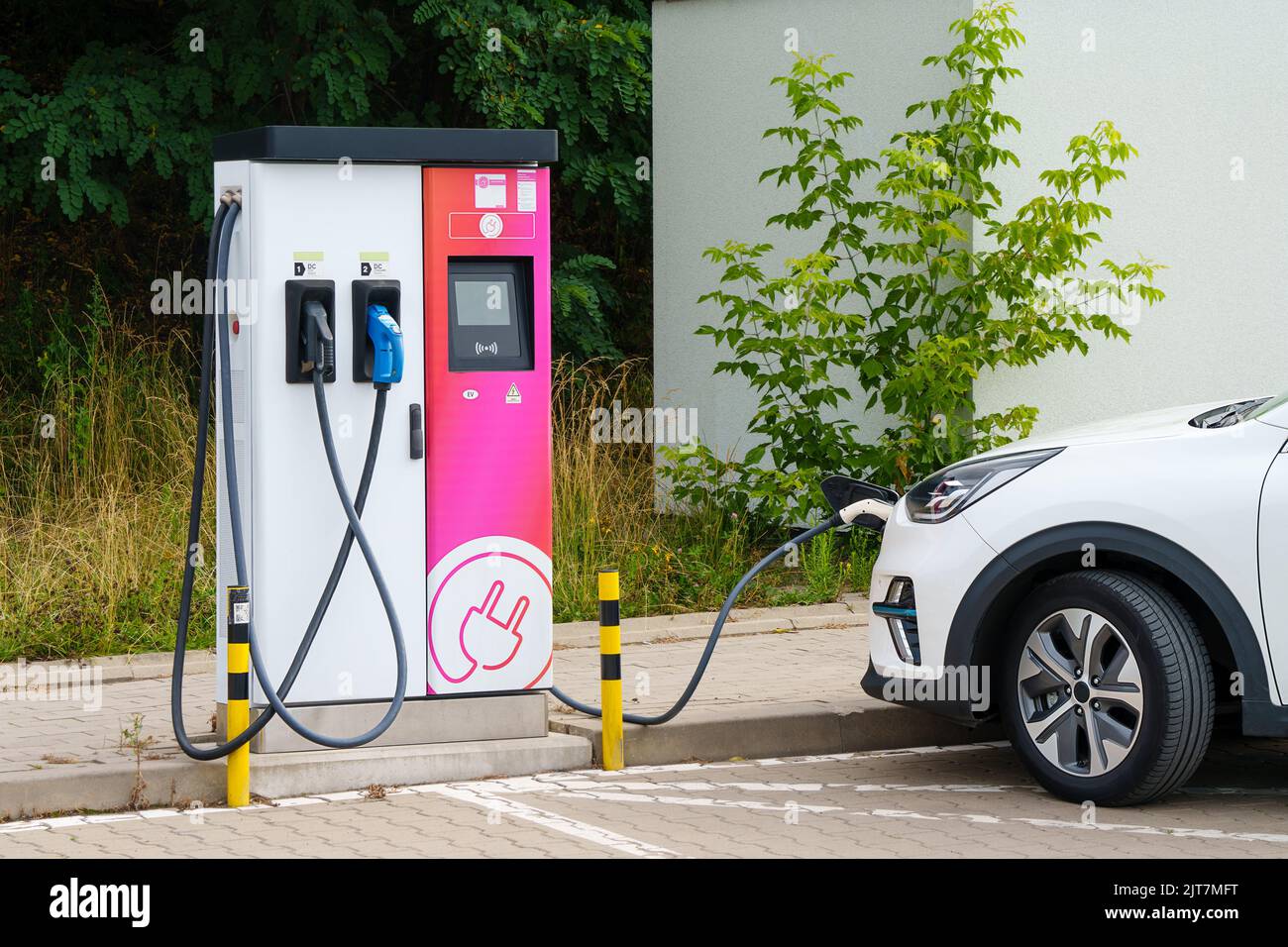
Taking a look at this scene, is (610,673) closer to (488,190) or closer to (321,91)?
(488,190)

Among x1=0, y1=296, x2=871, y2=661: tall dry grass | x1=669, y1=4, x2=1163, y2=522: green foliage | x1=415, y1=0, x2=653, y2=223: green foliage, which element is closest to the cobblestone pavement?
x1=0, y1=296, x2=871, y2=661: tall dry grass

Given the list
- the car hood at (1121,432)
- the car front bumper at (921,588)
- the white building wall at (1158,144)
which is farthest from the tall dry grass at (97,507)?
the white building wall at (1158,144)

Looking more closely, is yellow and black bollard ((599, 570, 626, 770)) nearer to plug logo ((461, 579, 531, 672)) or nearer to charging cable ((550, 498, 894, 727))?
charging cable ((550, 498, 894, 727))

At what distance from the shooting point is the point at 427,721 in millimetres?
6922

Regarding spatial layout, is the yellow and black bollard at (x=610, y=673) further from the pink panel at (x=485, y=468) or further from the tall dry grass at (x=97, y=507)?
the tall dry grass at (x=97, y=507)

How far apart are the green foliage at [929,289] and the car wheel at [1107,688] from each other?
185 inches

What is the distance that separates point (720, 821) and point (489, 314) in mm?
2187

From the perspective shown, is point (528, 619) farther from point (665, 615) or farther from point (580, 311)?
point (580, 311)

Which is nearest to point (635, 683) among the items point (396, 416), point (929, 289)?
point (396, 416)

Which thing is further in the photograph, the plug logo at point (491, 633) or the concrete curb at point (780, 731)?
the concrete curb at point (780, 731)

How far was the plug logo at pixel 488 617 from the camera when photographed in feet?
22.6

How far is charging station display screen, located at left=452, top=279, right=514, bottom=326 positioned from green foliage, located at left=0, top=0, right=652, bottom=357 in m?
8.00

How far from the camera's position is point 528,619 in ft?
23.0
